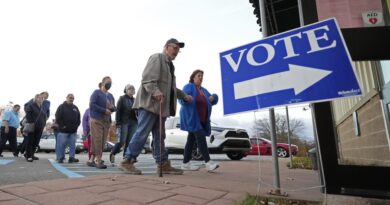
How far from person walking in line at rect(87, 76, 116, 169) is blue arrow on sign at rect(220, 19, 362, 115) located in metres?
3.68

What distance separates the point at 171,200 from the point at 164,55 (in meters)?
2.47

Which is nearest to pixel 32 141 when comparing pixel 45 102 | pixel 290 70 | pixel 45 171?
pixel 45 102

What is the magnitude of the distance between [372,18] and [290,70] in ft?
2.84

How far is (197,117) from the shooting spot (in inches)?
193

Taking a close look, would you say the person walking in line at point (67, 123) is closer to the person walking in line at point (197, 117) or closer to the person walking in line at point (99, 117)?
the person walking in line at point (99, 117)

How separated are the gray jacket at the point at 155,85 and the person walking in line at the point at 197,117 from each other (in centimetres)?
55

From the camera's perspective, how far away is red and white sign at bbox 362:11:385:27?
2.51 meters

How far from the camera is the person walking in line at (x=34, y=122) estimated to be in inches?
279

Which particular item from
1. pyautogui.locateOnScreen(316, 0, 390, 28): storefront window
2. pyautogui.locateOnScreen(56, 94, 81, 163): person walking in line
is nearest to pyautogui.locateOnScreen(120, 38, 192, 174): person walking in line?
pyautogui.locateOnScreen(316, 0, 390, 28): storefront window

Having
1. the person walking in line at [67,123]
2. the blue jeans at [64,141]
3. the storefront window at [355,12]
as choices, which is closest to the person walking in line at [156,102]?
the storefront window at [355,12]

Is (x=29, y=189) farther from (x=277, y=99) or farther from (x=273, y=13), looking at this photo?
(x=273, y=13)

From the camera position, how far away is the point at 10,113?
9.65 m

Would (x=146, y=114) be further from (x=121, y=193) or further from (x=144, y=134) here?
(x=121, y=193)

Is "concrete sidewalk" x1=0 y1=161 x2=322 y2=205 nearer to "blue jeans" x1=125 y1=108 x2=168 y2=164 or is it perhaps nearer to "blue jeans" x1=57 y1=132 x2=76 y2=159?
"blue jeans" x1=125 y1=108 x2=168 y2=164
